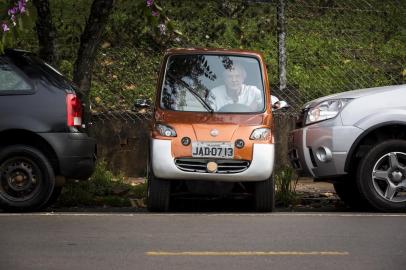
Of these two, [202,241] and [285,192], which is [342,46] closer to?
[285,192]

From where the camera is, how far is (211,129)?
30.4 ft

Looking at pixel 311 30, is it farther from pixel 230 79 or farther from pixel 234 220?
pixel 234 220

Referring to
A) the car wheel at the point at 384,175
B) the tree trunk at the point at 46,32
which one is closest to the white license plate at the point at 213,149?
the car wheel at the point at 384,175

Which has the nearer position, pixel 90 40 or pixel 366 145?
pixel 366 145

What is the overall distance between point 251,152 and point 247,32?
5.21 meters

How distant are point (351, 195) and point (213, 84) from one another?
2.13 m

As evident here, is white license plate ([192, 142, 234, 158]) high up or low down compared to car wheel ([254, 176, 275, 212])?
up

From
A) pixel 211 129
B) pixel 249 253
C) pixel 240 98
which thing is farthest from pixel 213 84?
pixel 249 253

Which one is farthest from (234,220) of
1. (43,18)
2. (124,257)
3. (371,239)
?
(43,18)

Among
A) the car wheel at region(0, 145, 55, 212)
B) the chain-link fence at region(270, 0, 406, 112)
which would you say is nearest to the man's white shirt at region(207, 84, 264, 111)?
the car wheel at region(0, 145, 55, 212)

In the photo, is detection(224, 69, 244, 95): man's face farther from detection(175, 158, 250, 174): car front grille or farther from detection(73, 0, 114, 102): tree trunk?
detection(73, 0, 114, 102): tree trunk

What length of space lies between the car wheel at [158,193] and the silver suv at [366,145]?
163 cm

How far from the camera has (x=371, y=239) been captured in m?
7.48

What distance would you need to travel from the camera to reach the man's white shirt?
31.6 feet
